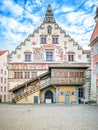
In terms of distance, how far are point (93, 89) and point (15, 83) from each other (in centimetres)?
1500

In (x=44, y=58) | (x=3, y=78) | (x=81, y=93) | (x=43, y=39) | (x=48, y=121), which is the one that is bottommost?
(x=81, y=93)

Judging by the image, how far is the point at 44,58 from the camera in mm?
39125

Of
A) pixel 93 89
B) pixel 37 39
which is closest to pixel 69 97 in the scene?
pixel 93 89

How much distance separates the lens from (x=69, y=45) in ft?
131

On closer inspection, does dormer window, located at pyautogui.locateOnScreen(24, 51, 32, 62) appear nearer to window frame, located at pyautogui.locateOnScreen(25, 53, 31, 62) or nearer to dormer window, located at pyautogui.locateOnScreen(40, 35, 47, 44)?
window frame, located at pyautogui.locateOnScreen(25, 53, 31, 62)

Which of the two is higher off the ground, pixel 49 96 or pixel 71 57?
pixel 71 57

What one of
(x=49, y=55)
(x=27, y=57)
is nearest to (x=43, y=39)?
(x=49, y=55)

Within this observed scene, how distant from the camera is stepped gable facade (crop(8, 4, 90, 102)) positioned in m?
37.2

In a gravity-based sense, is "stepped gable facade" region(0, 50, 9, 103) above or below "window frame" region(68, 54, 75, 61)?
below

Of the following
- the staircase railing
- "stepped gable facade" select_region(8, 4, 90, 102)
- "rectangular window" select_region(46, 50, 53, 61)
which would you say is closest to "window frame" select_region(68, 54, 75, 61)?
"stepped gable facade" select_region(8, 4, 90, 102)

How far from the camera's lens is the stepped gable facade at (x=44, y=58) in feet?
122

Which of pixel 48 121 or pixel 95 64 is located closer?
pixel 48 121

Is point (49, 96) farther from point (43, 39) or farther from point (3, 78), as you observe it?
point (3, 78)

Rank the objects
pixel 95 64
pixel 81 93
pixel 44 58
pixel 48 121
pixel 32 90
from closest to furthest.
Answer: pixel 48 121
pixel 95 64
pixel 32 90
pixel 81 93
pixel 44 58
